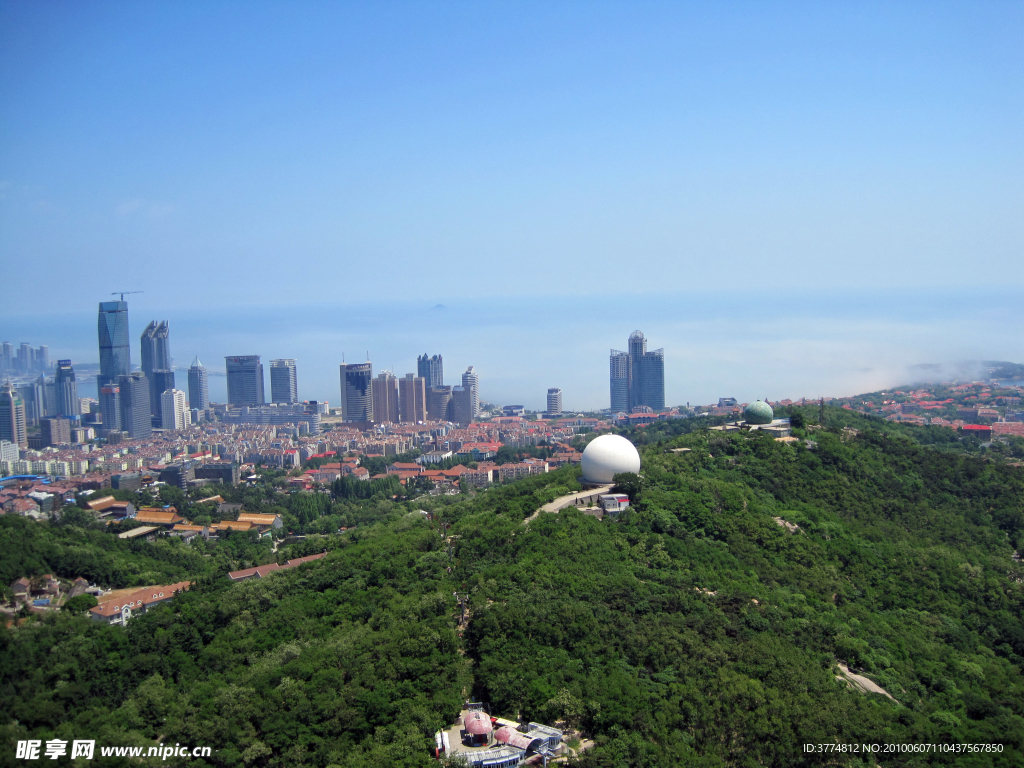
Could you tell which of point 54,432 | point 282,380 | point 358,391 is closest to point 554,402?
point 358,391

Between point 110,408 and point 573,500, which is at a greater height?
point 573,500

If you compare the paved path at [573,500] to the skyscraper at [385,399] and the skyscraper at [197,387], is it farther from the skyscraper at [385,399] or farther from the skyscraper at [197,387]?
the skyscraper at [197,387]

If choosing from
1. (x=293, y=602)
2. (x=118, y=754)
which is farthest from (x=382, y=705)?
(x=293, y=602)

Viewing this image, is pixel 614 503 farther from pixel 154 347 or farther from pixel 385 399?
pixel 154 347

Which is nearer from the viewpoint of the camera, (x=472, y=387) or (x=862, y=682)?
(x=862, y=682)

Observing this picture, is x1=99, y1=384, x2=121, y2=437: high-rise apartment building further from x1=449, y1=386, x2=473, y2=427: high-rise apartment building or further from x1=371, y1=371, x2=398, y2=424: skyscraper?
x1=449, y1=386, x2=473, y2=427: high-rise apartment building

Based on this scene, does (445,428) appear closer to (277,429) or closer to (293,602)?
(277,429)
